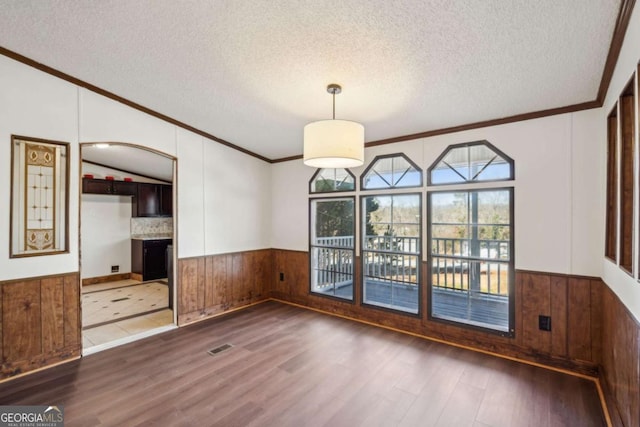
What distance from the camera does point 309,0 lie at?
1.95 meters

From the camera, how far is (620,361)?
6.70 ft

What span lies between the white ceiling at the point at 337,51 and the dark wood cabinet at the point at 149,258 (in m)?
4.19

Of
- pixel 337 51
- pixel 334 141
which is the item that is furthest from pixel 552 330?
pixel 337 51

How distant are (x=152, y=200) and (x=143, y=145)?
3691 millimetres

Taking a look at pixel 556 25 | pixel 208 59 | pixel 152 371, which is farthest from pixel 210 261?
pixel 556 25

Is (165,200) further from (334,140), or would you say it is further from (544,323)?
(544,323)

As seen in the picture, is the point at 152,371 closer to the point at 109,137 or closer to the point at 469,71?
the point at 109,137

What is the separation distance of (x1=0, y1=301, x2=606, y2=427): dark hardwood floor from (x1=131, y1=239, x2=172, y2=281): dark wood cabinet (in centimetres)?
350

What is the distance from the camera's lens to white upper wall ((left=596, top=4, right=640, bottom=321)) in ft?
5.46

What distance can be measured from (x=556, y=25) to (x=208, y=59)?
2603 millimetres

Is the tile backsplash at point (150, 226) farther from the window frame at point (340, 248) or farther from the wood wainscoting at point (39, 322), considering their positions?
the window frame at point (340, 248)

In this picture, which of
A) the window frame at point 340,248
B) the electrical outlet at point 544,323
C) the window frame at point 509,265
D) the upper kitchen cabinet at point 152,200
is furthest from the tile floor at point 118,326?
the electrical outlet at point 544,323

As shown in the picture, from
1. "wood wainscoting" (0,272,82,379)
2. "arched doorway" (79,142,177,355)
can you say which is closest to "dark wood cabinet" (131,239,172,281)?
"arched doorway" (79,142,177,355)

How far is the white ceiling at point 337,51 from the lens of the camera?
6.53ft
